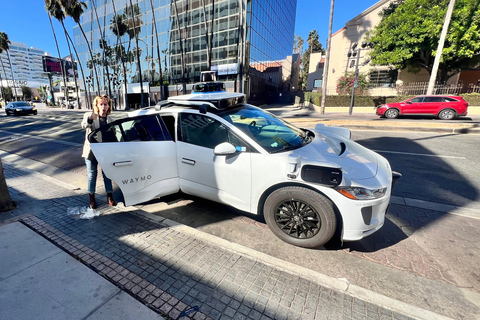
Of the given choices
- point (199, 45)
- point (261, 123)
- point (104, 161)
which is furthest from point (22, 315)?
point (199, 45)

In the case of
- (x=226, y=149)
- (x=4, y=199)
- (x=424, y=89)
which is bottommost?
(x=4, y=199)

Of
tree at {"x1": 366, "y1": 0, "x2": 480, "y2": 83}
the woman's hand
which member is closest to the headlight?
the woman's hand

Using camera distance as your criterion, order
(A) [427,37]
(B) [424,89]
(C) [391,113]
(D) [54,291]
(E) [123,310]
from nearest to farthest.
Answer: (E) [123,310] → (D) [54,291] → (C) [391,113] → (A) [427,37] → (B) [424,89]

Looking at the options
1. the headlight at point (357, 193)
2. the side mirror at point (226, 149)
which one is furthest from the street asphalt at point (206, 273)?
the side mirror at point (226, 149)

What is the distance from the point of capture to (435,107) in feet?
45.5

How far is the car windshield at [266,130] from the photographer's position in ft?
9.78

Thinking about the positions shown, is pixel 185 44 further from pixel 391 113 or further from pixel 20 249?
pixel 20 249

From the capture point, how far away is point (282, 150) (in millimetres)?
2840

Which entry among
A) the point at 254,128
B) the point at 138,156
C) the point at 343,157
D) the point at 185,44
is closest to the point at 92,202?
the point at 138,156

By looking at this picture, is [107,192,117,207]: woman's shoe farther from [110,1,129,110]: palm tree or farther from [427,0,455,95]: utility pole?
[110,1,129,110]: palm tree

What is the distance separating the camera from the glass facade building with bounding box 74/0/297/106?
26453 millimetres

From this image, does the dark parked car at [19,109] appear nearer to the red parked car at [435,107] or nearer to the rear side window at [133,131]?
the rear side window at [133,131]

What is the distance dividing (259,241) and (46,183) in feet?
15.8

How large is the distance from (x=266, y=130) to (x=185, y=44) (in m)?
31.8
